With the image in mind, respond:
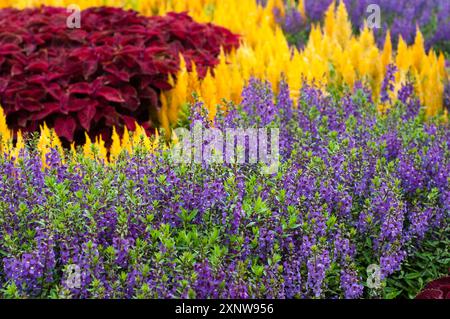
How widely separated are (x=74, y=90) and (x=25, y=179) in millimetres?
1963

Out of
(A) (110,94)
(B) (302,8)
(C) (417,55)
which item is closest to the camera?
(A) (110,94)

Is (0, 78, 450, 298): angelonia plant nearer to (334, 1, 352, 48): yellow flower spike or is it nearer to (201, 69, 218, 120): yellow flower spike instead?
(201, 69, 218, 120): yellow flower spike

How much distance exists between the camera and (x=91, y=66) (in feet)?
18.7

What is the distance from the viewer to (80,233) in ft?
10.7

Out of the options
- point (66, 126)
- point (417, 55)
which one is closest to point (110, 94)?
point (66, 126)

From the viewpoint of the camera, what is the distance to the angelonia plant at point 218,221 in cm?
Answer: 303

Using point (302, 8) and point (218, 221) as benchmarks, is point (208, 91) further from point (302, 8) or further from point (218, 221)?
point (302, 8)

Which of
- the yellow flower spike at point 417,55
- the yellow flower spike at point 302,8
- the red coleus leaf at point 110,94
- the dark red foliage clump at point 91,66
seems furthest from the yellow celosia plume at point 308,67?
the yellow flower spike at point 302,8

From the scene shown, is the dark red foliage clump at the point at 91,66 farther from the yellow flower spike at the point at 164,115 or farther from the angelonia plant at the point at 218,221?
the angelonia plant at the point at 218,221

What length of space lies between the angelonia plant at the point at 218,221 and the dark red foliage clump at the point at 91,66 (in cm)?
144

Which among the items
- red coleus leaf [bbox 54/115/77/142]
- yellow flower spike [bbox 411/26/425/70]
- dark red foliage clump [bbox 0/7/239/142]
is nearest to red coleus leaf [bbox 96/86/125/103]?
dark red foliage clump [bbox 0/7/239/142]

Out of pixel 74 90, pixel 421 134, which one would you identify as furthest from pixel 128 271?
pixel 74 90

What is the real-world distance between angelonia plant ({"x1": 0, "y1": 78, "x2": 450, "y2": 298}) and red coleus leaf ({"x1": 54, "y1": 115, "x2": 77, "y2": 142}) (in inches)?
49.0

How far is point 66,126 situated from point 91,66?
21.8 inches
